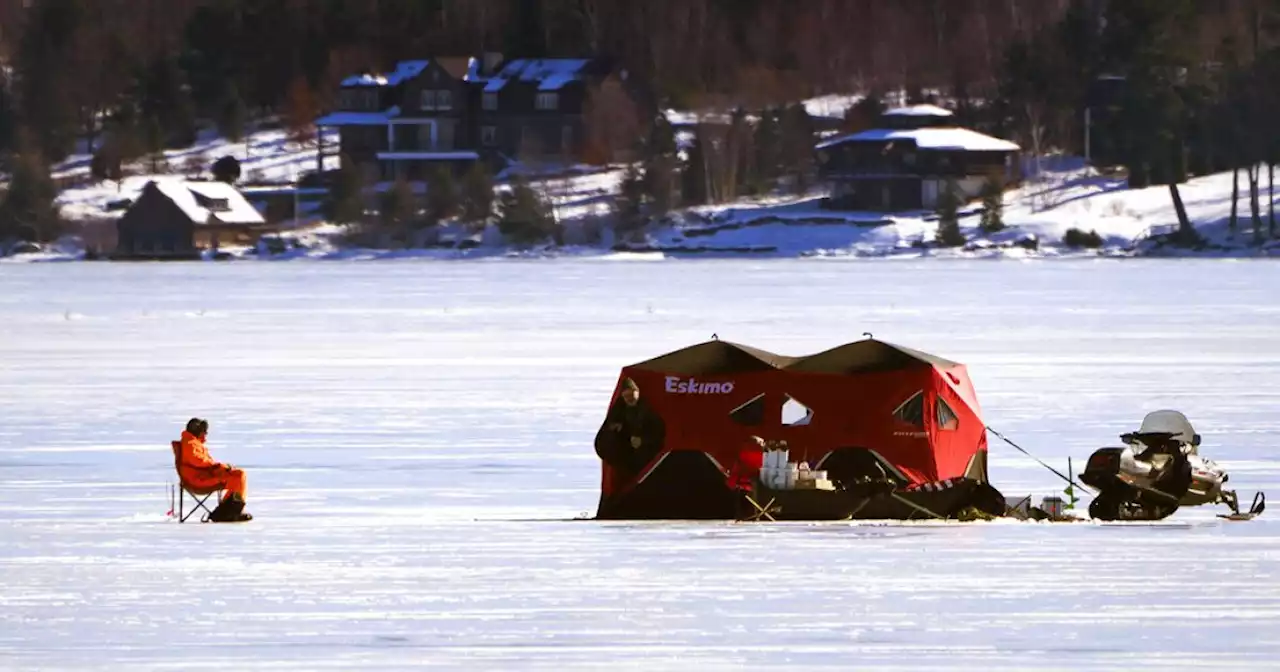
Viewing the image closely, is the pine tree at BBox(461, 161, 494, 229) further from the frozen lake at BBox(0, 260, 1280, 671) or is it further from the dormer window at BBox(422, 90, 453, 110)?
the frozen lake at BBox(0, 260, 1280, 671)

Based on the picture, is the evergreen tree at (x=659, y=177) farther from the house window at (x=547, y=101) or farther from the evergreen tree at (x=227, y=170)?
the evergreen tree at (x=227, y=170)

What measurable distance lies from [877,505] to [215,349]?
23.7 metres

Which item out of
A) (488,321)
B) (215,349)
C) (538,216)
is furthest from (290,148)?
(215,349)

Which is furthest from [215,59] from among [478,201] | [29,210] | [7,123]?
[478,201]

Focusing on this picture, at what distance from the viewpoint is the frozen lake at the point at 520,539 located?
44.9 feet

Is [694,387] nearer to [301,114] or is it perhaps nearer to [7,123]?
[301,114]

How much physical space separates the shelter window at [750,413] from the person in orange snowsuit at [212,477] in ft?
10.7

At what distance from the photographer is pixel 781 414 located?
62.7 feet

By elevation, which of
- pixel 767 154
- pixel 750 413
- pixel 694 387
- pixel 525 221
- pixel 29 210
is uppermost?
pixel 694 387

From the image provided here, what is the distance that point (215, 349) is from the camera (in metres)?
41.1

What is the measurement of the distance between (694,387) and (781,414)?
602mm

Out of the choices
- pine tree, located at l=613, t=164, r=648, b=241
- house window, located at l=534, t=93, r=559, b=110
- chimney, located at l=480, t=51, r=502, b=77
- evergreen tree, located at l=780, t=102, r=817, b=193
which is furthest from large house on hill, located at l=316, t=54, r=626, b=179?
pine tree, located at l=613, t=164, r=648, b=241

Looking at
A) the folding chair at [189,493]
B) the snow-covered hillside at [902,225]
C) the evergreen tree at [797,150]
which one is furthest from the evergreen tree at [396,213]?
the folding chair at [189,493]

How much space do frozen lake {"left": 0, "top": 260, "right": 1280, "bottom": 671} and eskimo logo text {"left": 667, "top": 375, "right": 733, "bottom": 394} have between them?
106cm
